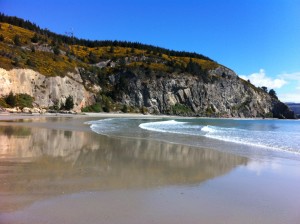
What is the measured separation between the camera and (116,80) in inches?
4269

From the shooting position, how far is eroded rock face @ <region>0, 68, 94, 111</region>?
186 ft

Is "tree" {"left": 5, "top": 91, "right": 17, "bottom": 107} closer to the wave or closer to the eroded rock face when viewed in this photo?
the eroded rock face

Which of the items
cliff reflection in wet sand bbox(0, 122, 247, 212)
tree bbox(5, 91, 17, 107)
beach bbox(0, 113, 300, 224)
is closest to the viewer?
beach bbox(0, 113, 300, 224)

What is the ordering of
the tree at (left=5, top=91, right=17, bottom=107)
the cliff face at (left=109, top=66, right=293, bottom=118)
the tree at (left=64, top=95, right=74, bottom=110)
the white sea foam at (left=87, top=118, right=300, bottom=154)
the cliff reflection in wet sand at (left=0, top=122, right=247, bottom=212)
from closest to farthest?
the cliff reflection in wet sand at (left=0, top=122, right=247, bottom=212), the white sea foam at (left=87, top=118, right=300, bottom=154), the tree at (left=5, top=91, right=17, bottom=107), the tree at (left=64, top=95, right=74, bottom=110), the cliff face at (left=109, top=66, right=293, bottom=118)

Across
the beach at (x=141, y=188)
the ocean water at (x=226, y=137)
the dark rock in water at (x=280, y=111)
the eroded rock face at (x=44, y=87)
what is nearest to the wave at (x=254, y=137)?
the ocean water at (x=226, y=137)

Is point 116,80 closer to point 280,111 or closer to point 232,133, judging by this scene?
point 232,133

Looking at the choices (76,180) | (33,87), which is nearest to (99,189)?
(76,180)

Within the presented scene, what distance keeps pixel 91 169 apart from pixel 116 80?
9991 cm

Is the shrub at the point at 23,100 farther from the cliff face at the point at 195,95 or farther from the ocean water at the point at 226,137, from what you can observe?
the cliff face at the point at 195,95

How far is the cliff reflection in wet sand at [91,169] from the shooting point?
727 centimetres

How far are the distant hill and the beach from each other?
47.7 m

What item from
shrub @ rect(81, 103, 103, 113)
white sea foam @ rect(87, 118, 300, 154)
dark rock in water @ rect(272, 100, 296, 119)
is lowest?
white sea foam @ rect(87, 118, 300, 154)

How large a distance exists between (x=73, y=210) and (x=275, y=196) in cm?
482

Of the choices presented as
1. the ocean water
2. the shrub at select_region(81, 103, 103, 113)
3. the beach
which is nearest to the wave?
the ocean water
